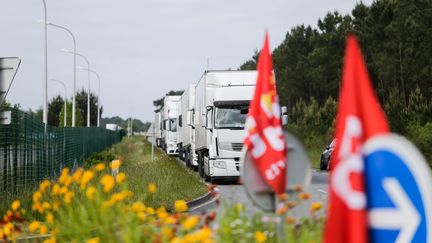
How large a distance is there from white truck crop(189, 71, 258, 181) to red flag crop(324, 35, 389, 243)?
20.6 metres

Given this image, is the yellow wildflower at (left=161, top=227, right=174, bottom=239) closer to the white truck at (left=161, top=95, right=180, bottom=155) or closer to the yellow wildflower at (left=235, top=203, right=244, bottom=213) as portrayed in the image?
the yellow wildflower at (left=235, top=203, right=244, bottom=213)

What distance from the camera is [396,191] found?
3645 millimetres

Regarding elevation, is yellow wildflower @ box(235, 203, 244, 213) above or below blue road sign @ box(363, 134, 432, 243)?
below

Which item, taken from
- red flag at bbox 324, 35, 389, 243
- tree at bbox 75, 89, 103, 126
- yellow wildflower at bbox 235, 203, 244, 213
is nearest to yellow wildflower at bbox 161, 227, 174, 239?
yellow wildflower at bbox 235, 203, 244, 213

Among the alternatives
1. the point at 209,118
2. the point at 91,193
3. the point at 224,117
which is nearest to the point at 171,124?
the point at 209,118

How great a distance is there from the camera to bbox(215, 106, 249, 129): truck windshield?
24875mm

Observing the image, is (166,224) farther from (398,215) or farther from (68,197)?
(398,215)

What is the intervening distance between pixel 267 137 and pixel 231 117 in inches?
733

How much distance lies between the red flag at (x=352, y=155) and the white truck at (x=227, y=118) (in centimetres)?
2060

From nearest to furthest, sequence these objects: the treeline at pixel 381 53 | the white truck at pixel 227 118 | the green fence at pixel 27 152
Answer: the green fence at pixel 27 152 < the white truck at pixel 227 118 < the treeline at pixel 381 53

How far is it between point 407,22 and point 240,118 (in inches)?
1340

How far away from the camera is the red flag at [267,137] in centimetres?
627

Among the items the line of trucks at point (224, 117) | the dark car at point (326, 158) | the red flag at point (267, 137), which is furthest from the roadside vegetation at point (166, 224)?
the dark car at point (326, 158)

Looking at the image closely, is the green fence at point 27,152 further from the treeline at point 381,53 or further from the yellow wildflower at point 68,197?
the treeline at point 381,53
